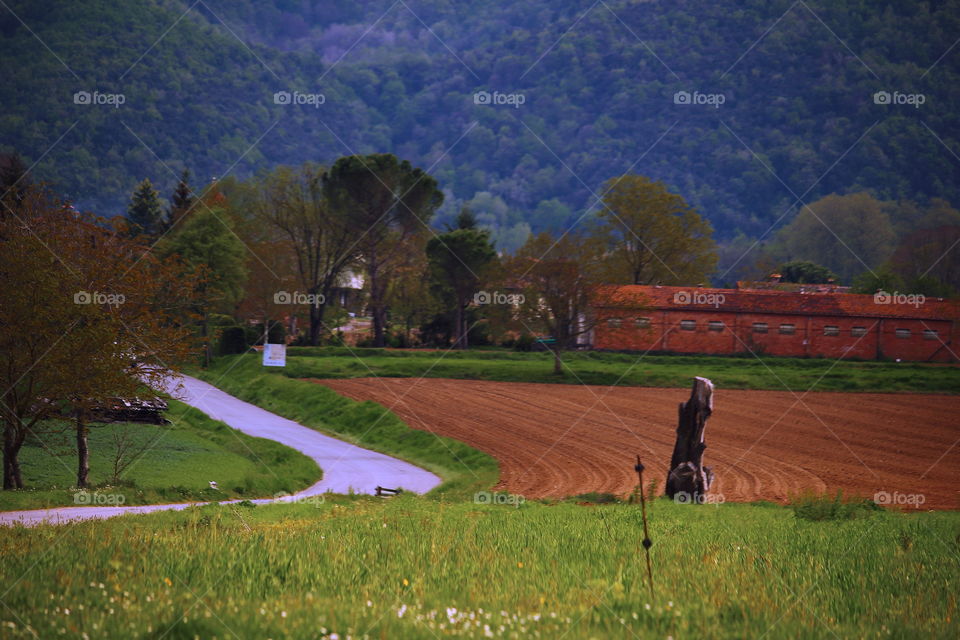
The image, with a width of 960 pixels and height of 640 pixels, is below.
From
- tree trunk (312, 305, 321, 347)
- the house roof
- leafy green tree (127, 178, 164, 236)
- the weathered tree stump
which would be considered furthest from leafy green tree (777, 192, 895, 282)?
the weathered tree stump

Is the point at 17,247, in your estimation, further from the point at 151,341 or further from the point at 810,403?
the point at 810,403

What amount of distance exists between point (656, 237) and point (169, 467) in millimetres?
70894

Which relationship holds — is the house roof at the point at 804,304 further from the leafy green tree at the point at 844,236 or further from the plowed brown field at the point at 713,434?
the leafy green tree at the point at 844,236

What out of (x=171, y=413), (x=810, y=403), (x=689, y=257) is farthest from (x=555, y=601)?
(x=689, y=257)

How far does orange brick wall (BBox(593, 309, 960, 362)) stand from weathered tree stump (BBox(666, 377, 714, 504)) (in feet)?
159

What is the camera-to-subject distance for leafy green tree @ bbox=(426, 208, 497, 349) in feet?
253

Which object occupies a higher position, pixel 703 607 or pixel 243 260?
pixel 243 260

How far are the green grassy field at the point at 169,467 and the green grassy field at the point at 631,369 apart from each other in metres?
25.1

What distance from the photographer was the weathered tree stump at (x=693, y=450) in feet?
72.5

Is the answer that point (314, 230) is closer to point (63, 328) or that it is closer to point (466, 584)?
point (63, 328)

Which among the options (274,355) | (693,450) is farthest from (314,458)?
(274,355)

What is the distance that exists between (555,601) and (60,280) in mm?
19399

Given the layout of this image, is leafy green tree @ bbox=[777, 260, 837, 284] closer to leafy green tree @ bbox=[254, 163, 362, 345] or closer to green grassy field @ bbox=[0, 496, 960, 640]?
leafy green tree @ bbox=[254, 163, 362, 345]

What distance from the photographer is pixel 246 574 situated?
842cm
